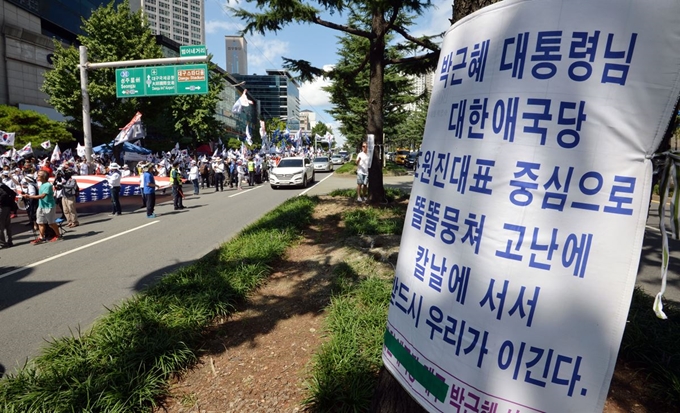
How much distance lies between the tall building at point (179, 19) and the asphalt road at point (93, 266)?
143227 millimetres

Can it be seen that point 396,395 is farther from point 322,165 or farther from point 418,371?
point 322,165

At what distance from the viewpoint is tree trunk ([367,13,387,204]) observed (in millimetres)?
10312

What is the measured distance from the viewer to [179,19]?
466ft

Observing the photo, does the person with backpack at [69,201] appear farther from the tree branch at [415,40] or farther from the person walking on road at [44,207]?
the tree branch at [415,40]

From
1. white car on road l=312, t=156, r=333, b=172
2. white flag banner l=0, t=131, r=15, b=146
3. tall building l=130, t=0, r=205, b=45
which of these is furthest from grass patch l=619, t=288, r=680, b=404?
tall building l=130, t=0, r=205, b=45

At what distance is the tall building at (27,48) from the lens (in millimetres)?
27828

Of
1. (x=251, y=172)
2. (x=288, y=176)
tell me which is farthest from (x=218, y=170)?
(x=288, y=176)

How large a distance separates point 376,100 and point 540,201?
967cm

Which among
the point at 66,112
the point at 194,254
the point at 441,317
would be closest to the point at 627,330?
the point at 441,317

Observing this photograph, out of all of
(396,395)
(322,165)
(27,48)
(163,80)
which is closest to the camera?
(396,395)

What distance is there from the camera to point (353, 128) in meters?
32.0

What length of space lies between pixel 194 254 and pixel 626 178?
7.24 m

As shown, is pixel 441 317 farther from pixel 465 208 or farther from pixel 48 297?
pixel 48 297

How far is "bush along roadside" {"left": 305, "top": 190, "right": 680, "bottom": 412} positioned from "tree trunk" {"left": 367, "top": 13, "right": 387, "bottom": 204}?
6.21 metres
